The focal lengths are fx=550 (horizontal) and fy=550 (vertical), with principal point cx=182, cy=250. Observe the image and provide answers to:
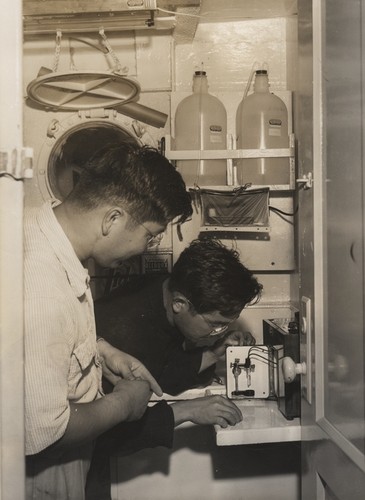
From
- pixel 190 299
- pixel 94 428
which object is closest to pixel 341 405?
pixel 94 428

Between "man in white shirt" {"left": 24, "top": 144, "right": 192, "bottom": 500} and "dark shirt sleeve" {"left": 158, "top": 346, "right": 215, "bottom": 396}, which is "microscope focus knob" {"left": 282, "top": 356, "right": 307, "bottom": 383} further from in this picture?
"dark shirt sleeve" {"left": 158, "top": 346, "right": 215, "bottom": 396}

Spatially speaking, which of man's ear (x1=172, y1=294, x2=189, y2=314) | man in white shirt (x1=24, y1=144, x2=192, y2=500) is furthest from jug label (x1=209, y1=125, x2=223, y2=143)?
man in white shirt (x1=24, y1=144, x2=192, y2=500)

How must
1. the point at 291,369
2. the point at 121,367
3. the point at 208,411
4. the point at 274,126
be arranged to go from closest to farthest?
the point at 291,369 → the point at 121,367 → the point at 208,411 → the point at 274,126

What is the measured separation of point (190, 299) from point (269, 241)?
61 centimetres

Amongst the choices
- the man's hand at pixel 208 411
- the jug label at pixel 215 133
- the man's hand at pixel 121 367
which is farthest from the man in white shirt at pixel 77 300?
the jug label at pixel 215 133

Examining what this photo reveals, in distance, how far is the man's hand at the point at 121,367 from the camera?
1598 millimetres

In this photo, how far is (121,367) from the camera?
5.29ft

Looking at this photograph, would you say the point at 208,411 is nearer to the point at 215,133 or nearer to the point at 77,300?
the point at 77,300

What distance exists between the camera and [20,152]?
0.95 metres

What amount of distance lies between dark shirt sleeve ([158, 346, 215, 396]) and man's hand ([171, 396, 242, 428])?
0.69 ft

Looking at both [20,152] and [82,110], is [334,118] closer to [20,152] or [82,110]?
[20,152]

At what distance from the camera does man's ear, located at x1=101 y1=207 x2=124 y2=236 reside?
134cm

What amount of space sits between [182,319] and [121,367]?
0.41 meters

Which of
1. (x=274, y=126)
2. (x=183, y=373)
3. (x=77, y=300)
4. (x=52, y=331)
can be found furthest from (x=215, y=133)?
(x=52, y=331)
